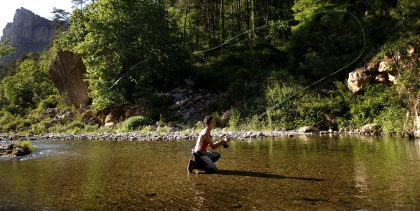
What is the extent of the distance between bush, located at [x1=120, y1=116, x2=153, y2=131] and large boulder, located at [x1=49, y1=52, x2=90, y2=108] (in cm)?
973

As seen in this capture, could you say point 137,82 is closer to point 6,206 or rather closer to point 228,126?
point 228,126

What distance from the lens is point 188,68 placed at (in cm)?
3422

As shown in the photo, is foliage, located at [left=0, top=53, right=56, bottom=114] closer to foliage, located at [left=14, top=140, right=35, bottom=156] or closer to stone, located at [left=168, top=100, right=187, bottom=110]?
stone, located at [left=168, top=100, right=187, bottom=110]

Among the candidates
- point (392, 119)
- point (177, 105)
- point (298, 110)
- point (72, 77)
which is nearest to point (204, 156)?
point (392, 119)

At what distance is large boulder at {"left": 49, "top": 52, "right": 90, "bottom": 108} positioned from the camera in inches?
1454

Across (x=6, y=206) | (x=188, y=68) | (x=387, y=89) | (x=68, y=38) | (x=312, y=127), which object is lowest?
(x=6, y=206)

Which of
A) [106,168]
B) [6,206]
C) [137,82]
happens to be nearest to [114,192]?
[6,206]

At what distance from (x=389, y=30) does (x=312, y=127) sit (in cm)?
1120

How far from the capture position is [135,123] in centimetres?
2828

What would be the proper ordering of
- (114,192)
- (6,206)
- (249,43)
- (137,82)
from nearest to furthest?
(6,206) → (114,192) → (137,82) → (249,43)

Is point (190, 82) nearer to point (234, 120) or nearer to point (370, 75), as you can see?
point (234, 120)

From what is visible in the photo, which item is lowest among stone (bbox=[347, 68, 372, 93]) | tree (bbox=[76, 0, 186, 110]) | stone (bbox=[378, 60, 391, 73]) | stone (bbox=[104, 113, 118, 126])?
stone (bbox=[104, 113, 118, 126])

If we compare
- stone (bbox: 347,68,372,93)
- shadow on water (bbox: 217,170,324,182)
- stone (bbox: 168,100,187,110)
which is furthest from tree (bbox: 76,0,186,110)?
shadow on water (bbox: 217,170,324,182)

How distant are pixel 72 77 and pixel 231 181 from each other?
103 feet
